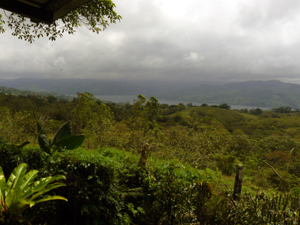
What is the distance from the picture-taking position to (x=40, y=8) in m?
2.91

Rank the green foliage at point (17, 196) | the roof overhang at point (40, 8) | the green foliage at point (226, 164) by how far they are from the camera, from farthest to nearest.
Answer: the green foliage at point (226, 164) < the roof overhang at point (40, 8) < the green foliage at point (17, 196)

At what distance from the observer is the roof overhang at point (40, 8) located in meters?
2.64

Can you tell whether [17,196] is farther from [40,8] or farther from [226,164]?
[226,164]

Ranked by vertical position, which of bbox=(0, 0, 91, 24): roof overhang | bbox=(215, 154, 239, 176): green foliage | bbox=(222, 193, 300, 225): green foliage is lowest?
bbox=(215, 154, 239, 176): green foliage

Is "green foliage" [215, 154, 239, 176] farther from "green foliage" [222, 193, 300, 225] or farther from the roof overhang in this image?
the roof overhang

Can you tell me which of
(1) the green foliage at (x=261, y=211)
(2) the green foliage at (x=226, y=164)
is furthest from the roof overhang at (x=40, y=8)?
(2) the green foliage at (x=226, y=164)

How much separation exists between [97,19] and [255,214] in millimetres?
4399

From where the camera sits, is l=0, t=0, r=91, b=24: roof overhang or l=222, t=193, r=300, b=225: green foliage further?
l=0, t=0, r=91, b=24: roof overhang

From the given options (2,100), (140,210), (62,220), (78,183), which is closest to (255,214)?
(140,210)

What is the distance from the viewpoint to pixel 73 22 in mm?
4031

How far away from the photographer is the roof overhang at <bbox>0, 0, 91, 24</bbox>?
2639 millimetres

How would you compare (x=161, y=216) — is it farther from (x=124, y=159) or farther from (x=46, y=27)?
(x=46, y=27)

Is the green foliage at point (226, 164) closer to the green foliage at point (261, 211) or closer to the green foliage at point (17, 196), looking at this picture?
the green foliage at point (261, 211)

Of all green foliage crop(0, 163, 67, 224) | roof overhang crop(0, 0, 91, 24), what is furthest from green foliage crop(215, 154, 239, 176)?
roof overhang crop(0, 0, 91, 24)
